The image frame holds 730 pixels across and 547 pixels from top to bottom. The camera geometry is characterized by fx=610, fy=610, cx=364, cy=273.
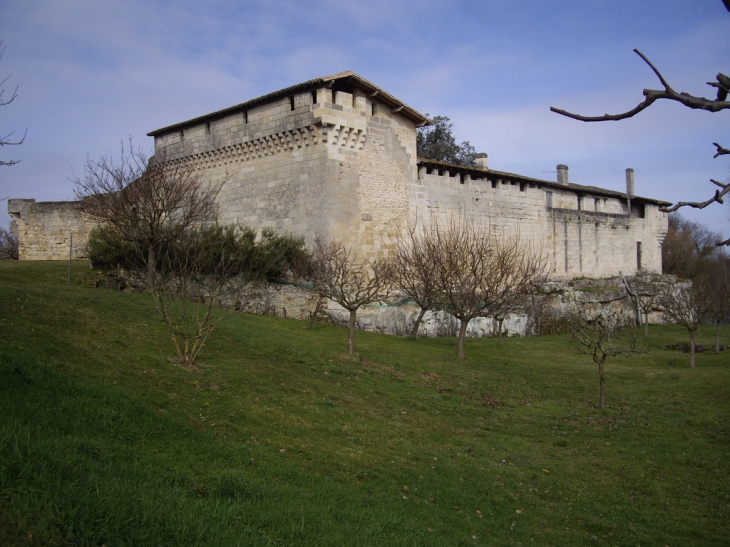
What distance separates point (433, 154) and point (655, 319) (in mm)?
18977

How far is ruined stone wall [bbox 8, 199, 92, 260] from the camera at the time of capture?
3036 centimetres

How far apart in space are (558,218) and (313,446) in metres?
28.3

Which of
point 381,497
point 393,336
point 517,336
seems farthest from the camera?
point 517,336

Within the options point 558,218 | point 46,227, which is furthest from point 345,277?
point 46,227

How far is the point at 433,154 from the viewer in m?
45.3

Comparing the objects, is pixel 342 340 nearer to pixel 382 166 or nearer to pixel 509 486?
pixel 382 166

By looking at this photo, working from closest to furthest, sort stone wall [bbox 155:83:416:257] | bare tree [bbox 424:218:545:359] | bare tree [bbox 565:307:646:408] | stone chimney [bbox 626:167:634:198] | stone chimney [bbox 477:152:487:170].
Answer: bare tree [bbox 565:307:646:408] < bare tree [bbox 424:218:545:359] < stone wall [bbox 155:83:416:257] < stone chimney [bbox 477:152:487:170] < stone chimney [bbox 626:167:634:198]

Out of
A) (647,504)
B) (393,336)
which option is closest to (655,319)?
(393,336)

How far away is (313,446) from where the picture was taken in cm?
873

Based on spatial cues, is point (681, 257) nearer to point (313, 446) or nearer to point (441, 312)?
point (441, 312)

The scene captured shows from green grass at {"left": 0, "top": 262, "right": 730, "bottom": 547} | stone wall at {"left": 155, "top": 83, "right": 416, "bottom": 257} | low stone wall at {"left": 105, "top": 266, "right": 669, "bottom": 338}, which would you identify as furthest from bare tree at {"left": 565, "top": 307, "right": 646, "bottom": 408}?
stone wall at {"left": 155, "top": 83, "right": 416, "bottom": 257}

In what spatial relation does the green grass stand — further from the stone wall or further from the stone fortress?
the stone fortress

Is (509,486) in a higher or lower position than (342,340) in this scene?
lower

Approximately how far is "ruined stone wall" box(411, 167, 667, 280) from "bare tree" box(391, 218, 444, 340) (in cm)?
375
